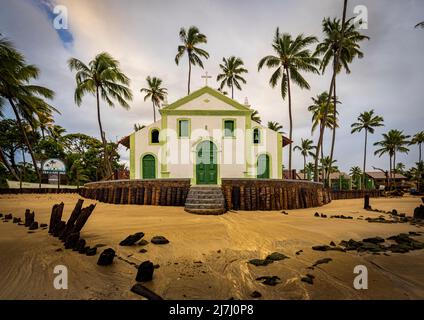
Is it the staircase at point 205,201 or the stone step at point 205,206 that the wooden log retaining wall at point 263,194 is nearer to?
the staircase at point 205,201

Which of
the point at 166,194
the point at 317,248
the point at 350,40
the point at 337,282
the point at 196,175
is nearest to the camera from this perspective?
the point at 337,282

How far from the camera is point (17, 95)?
16.2m

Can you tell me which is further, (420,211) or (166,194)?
(166,194)

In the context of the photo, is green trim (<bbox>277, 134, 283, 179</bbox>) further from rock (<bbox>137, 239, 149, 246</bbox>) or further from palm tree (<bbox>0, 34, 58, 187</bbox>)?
palm tree (<bbox>0, 34, 58, 187</bbox>)

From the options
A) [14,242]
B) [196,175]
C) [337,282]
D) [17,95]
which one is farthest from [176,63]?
[337,282]

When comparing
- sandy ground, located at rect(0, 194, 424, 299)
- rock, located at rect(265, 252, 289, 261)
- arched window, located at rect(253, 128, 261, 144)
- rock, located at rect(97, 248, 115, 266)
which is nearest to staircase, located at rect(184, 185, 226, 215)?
sandy ground, located at rect(0, 194, 424, 299)

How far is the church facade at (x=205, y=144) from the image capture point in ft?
50.1

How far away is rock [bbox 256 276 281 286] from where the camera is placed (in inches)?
107

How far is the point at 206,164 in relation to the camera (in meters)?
15.4

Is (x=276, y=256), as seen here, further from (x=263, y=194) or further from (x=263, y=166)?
(x=263, y=166)

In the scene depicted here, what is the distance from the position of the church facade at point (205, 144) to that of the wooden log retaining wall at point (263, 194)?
4949 mm

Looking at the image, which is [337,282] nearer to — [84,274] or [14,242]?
[84,274]

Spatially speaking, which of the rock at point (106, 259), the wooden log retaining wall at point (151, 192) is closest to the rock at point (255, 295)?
the rock at point (106, 259)

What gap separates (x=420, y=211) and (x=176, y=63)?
28240 mm
